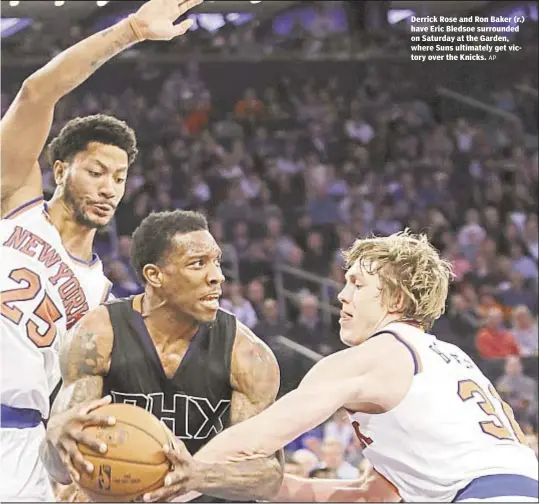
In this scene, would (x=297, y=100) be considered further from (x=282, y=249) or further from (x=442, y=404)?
(x=442, y=404)

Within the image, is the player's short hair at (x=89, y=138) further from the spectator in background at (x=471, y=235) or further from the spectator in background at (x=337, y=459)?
the spectator in background at (x=471, y=235)

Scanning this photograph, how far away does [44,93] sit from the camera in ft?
12.7

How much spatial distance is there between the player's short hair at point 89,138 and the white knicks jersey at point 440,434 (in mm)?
1542

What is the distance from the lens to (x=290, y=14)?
7.08m

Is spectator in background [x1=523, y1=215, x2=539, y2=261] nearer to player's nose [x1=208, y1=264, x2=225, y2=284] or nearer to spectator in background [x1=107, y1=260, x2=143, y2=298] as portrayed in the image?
spectator in background [x1=107, y1=260, x2=143, y2=298]

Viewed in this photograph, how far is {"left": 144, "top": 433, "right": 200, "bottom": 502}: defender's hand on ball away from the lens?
303cm

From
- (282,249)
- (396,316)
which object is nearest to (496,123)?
(282,249)

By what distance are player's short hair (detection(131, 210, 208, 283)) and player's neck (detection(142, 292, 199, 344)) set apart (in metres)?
0.13

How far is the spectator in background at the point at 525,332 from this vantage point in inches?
269

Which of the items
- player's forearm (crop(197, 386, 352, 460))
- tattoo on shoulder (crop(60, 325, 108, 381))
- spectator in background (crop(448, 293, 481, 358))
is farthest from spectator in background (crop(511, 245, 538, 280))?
player's forearm (crop(197, 386, 352, 460))

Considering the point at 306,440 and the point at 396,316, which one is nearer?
the point at 396,316

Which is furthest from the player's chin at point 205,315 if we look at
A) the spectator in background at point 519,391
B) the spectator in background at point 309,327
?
the spectator in background at point 519,391

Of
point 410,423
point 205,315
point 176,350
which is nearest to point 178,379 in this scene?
point 176,350

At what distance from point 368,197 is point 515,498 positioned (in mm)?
6006
